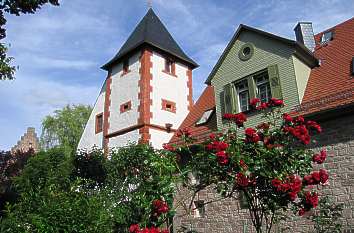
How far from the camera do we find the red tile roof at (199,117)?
46.5 feet

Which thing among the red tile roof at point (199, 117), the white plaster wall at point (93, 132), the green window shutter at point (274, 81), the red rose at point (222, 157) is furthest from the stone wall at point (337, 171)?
the white plaster wall at point (93, 132)

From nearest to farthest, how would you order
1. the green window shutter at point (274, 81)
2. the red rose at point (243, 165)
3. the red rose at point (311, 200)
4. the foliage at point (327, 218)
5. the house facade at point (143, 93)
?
the red rose at point (311, 200)
the red rose at point (243, 165)
the foliage at point (327, 218)
the green window shutter at point (274, 81)
the house facade at point (143, 93)

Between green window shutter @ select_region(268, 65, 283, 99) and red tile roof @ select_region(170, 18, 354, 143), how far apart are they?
87cm

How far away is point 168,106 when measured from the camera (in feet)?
66.1

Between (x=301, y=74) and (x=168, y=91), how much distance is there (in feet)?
31.3

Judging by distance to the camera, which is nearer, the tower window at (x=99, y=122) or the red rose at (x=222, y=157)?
the red rose at (x=222, y=157)

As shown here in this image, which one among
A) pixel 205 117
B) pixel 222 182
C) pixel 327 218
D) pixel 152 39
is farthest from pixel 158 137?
pixel 222 182

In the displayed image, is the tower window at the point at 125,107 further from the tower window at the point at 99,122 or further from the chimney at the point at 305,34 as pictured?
the chimney at the point at 305,34

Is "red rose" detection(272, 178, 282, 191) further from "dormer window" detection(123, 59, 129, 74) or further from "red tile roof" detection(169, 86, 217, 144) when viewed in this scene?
"dormer window" detection(123, 59, 129, 74)

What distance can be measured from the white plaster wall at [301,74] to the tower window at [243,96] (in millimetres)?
1945

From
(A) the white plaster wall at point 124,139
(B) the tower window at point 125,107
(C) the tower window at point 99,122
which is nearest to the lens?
(A) the white plaster wall at point 124,139

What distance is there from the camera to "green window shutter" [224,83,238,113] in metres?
13.1

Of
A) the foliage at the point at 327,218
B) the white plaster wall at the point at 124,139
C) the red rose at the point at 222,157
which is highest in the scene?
the white plaster wall at the point at 124,139

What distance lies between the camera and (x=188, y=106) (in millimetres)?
21562
